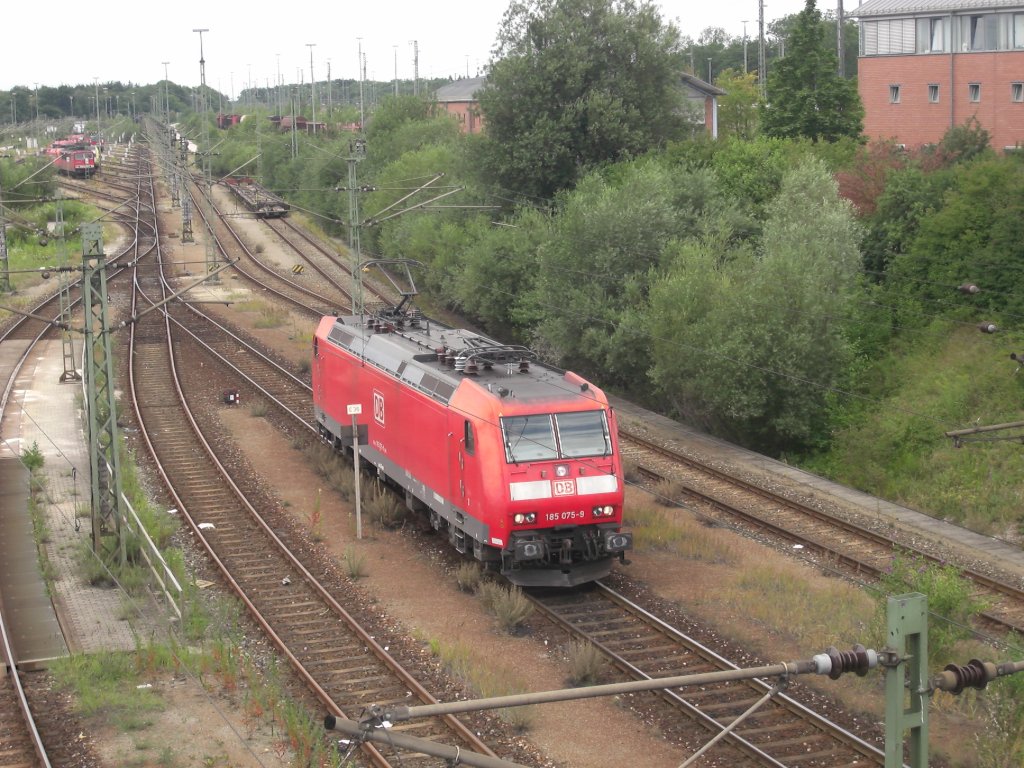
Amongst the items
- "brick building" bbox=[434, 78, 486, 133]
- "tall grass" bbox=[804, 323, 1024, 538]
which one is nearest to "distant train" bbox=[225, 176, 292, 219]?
"brick building" bbox=[434, 78, 486, 133]

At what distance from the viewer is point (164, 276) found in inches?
2146

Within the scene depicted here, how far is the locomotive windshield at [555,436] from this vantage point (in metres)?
17.1

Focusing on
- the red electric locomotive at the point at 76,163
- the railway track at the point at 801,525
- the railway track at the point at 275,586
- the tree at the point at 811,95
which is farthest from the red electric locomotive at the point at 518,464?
the red electric locomotive at the point at 76,163

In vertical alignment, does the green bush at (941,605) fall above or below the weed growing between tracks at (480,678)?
above

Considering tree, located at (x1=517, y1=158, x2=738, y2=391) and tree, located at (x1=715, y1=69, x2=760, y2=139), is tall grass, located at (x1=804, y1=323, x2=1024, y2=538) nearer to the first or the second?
tree, located at (x1=517, y1=158, x2=738, y2=391)

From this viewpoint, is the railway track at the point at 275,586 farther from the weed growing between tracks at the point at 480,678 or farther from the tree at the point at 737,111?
the tree at the point at 737,111

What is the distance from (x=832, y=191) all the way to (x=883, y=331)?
390 cm

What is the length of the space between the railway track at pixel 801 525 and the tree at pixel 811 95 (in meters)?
22.1

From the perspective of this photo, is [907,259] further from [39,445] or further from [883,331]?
[39,445]

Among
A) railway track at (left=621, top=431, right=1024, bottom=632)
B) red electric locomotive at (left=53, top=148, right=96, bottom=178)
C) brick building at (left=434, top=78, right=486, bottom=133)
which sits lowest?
railway track at (left=621, top=431, right=1024, bottom=632)

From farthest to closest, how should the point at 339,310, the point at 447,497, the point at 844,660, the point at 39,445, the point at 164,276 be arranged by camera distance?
the point at 164,276 → the point at 339,310 → the point at 39,445 → the point at 447,497 → the point at 844,660

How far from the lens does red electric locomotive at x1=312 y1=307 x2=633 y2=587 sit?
17.0 m

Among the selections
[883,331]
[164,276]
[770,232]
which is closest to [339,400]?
[770,232]

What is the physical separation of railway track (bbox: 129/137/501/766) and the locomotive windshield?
324 cm
